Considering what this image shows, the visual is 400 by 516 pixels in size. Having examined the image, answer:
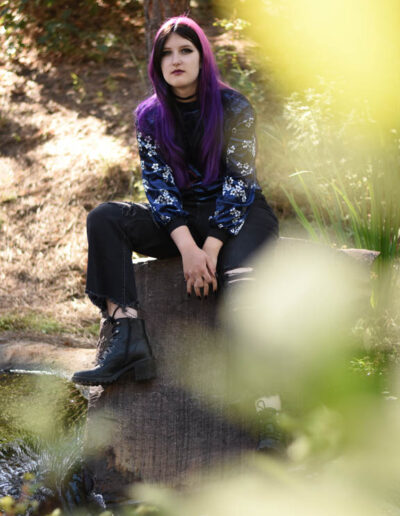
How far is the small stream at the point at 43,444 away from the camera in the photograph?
2477 millimetres

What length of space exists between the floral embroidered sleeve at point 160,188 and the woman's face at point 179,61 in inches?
11.5

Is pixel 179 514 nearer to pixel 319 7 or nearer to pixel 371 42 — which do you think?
pixel 371 42

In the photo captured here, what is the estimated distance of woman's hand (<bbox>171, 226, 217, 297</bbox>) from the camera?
2.57 meters

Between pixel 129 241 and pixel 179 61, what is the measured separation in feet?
2.74

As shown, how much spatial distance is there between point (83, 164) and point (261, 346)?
3.62 metres

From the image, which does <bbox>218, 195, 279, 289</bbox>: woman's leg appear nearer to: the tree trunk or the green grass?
the green grass

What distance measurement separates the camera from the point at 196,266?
8.43 feet

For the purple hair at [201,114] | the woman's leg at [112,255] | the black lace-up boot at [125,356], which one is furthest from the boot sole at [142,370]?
the purple hair at [201,114]

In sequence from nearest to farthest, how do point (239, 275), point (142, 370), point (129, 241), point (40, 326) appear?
point (239, 275)
point (142, 370)
point (129, 241)
point (40, 326)

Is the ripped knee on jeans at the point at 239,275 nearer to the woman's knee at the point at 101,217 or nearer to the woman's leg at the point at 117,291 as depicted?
the woman's leg at the point at 117,291

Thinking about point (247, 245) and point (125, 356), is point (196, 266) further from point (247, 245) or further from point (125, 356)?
point (125, 356)

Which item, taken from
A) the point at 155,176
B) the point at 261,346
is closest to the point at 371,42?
the point at 155,176

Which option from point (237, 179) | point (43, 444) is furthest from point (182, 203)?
point (43, 444)

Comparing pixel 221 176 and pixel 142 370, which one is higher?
pixel 221 176
